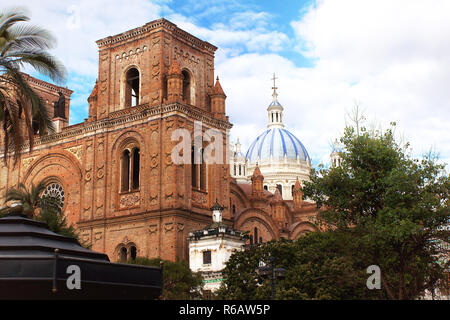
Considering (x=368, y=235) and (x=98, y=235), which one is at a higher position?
(x=98, y=235)

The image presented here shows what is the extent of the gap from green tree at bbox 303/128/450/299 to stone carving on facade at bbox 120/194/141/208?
14067 millimetres

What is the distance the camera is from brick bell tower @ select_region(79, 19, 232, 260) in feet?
120

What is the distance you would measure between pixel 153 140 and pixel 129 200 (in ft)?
13.8

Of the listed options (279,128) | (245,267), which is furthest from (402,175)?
(279,128)

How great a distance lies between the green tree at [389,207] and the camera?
23.8 metres

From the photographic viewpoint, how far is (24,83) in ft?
59.1

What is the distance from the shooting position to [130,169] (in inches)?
1528

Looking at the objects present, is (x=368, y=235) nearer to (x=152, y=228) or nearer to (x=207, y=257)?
(x=207, y=257)

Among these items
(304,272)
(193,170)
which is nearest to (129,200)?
(193,170)

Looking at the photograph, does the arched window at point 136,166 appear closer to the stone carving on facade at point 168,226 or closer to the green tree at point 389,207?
the stone carving on facade at point 168,226

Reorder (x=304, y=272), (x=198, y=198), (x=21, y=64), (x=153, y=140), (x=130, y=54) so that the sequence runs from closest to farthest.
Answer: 1. (x=21, y=64)
2. (x=304, y=272)
3. (x=153, y=140)
4. (x=198, y=198)
5. (x=130, y=54)

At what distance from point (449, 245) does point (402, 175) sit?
14.9 feet

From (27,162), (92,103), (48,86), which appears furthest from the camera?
(48,86)
